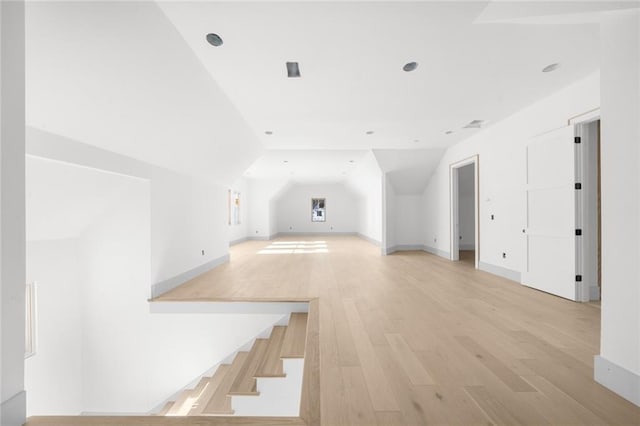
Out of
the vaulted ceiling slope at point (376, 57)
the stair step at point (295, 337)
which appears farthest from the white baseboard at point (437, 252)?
the stair step at point (295, 337)

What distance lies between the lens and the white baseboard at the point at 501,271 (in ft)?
14.7

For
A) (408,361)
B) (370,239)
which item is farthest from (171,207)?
(370,239)

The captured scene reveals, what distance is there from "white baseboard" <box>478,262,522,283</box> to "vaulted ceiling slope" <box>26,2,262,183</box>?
5126 millimetres

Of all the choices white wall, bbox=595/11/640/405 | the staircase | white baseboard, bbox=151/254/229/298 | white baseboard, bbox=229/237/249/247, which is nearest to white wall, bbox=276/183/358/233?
white baseboard, bbox=229/237/249/247

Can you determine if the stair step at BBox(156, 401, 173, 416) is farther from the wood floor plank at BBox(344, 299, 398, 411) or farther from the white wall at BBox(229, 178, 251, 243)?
the white wall at BBox(229, 178, 251, 243)

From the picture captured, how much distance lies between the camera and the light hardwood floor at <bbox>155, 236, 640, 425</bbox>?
1591 millimetres

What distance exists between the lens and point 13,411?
4.87 ft

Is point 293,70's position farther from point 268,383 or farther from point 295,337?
point 268,383

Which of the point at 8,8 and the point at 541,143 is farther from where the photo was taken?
the point at 541,143

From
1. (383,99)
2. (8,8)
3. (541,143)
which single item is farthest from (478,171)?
(8,8)

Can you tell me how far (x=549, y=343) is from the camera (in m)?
2.40

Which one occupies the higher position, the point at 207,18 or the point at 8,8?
the point at 207,18

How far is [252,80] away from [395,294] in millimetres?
3329

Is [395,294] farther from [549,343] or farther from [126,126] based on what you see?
[126,126]
